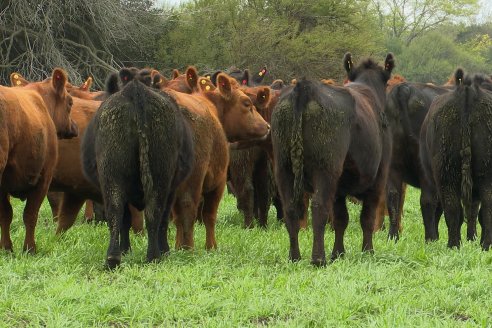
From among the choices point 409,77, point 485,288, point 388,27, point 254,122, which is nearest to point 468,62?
point 409,77

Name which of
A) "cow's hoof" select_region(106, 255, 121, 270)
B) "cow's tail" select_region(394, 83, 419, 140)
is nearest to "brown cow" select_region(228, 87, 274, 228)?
"cow's tail" select_region(394, 83, 419, 140)

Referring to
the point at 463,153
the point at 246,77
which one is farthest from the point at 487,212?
the point at 246,77

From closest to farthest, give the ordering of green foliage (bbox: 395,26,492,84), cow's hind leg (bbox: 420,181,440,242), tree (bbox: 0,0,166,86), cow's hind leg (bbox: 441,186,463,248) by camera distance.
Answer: cow's hind leg (bbox: 441,186,463,248), cow's hind leg (bbox: 420,181,440,242), tree (bbox: 0,0,166,86), green foliage (bbox: 395,26,492,84)

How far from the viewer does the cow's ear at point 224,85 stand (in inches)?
382

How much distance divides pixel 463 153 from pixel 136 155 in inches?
121

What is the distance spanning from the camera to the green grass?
5.37 meters

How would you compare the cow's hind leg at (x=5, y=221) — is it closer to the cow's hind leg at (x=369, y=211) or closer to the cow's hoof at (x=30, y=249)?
the cow's hoof at (x=30, y=249)

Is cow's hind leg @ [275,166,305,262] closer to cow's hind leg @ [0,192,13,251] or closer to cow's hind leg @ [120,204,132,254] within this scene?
cow's hind leg @ [120,204,132,254]

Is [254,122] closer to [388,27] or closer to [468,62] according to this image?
[468,62]

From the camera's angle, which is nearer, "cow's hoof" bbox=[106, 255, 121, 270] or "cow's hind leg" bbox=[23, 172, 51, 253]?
"cow's hoof" bbox=[106, 255, 121, 270]

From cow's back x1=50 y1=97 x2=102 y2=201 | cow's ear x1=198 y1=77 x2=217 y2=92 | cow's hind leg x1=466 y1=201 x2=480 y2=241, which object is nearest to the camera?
cow's hind leg x1=466 y1=201 x2=480 y2=241

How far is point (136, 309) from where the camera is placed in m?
5.46

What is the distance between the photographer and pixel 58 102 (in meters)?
9.89

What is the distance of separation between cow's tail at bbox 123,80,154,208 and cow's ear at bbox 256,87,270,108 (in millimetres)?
3954
